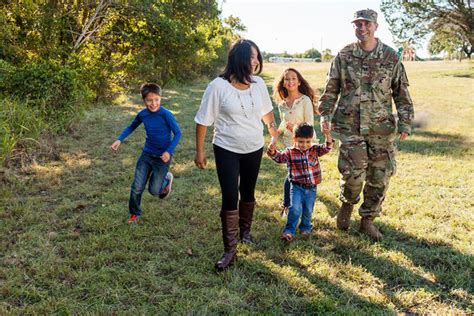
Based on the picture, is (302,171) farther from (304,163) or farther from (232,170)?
(232,170)

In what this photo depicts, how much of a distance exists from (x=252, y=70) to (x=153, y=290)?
2099 millimetres

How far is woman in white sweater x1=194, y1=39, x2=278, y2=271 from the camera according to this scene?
3.73 metres

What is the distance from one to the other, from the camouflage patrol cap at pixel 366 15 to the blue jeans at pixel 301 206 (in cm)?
178

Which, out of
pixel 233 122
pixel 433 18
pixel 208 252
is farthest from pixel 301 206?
pixel 433 18

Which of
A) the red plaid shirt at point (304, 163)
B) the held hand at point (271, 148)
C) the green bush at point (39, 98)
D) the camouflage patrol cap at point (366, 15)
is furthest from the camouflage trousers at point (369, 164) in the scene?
the green bush at point (39, 98)

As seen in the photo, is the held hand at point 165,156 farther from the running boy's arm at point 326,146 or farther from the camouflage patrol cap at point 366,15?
the camouflage patrol cap at point 366,15

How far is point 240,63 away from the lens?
3727mm

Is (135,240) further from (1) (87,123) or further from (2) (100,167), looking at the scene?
(1) (87,123)

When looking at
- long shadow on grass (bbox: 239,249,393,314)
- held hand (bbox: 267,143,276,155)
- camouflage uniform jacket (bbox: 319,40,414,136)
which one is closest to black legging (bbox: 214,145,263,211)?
held hand (bbox: 267,143,276,155)

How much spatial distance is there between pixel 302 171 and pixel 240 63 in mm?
1417

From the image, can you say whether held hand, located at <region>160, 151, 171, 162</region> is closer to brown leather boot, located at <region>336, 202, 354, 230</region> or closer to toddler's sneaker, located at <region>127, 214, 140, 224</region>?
toddler's sneaker, located at <region>127, 214, 140, 224</region>

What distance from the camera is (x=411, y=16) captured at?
2555 centimetres

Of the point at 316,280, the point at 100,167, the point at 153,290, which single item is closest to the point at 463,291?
the point at 316,280

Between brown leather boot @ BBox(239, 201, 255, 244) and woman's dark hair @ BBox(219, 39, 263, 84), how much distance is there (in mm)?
1277
